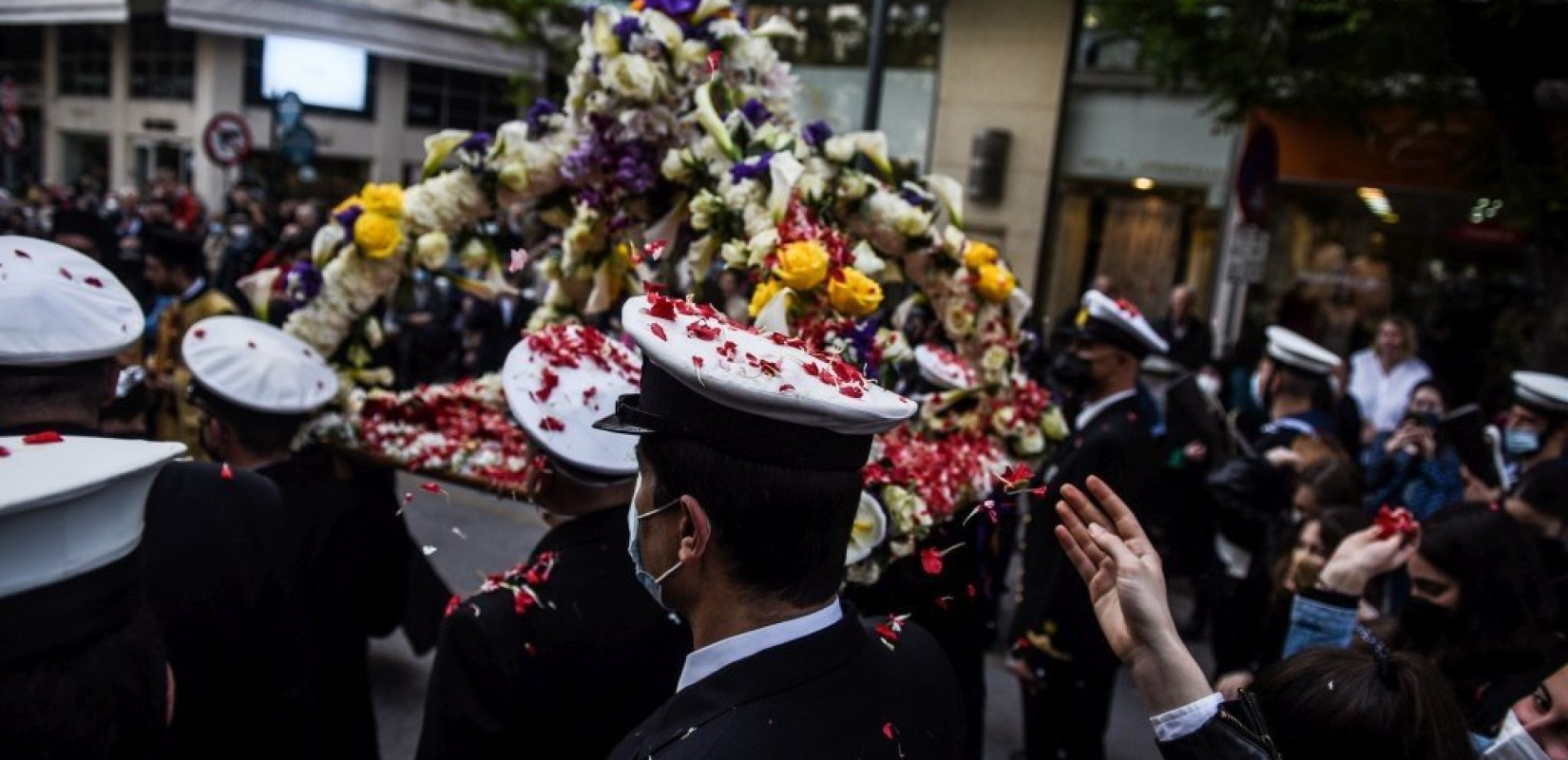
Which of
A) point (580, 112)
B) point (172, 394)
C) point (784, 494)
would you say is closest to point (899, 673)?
point (784, 494)

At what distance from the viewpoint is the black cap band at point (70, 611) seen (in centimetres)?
138

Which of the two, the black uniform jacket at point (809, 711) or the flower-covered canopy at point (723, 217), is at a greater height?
the flower-covered canopy at point (723, 217)

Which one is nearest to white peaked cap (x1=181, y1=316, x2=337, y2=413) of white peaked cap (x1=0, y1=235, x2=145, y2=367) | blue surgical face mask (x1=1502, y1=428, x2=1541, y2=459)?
white peaked cap (x1=0, y1=235, x2=145, y2=367)

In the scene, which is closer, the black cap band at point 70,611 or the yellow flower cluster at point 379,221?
the black cap band at point 70,611

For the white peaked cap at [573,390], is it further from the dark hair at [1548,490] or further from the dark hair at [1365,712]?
the dark hair at [1548,490]

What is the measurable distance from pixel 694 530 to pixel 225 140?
15.5 meters

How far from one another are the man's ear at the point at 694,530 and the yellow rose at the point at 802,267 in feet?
4.24

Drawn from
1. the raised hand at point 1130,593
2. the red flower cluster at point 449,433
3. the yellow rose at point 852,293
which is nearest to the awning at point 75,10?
the red flower cluster at point 449,433

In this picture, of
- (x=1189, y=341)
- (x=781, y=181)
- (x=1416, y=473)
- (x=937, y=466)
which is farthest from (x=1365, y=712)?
(x=1189, y=341)

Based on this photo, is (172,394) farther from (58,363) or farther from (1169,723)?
(1169,723)

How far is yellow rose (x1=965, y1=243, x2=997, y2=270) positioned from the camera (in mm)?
3615

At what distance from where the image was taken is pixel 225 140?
14.7 meters

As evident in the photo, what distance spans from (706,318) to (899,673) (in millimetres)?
649

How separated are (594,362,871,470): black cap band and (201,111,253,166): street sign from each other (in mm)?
15202
